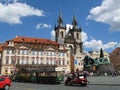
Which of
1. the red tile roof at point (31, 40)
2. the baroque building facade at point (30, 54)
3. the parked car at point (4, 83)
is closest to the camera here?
the parked car at point (4, 83)

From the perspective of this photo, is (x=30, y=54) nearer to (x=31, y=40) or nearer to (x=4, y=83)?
(x=31, y=40)

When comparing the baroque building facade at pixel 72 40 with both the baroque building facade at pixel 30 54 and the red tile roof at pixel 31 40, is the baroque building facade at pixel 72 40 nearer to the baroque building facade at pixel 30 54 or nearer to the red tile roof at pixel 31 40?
the baroque building facade at pixel 30 54

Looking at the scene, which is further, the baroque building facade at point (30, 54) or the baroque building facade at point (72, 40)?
the baroque building facade at point (72, 40)

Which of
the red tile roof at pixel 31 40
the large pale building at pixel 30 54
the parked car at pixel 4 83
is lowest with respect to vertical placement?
the parked car at pixel 4 83

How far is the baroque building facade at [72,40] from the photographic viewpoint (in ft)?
362

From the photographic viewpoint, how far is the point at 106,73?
180 ft

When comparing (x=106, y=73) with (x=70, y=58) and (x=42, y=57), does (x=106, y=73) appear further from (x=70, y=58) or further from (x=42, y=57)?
(x=70, y=58)

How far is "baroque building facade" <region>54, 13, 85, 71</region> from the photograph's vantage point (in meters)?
110

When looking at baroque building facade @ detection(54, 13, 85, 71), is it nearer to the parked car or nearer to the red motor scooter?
the red motor scooter

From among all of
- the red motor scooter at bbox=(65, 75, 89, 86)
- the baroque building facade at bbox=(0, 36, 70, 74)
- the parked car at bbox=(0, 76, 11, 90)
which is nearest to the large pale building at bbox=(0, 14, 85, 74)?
the baroque building facade at bbox=(0, 36, 70, 74)

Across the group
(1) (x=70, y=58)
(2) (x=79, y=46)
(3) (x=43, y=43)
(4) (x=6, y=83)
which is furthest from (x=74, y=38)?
(4) (x=6, y=83)

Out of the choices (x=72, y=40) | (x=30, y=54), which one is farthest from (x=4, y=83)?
(x=72, y=40)

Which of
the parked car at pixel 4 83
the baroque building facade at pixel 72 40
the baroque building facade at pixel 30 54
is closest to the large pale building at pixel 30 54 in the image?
the baroque building facade at pixel 30 54

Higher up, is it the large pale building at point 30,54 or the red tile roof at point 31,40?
the red tile roof at point 31,40
